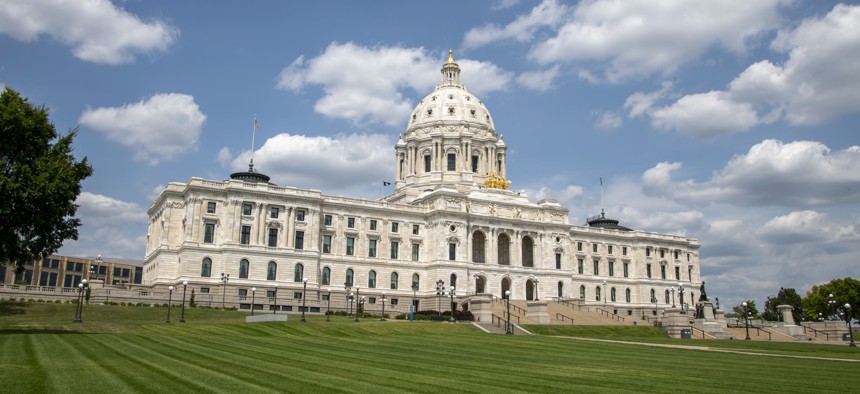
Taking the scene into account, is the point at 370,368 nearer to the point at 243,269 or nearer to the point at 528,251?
the point at 243,269

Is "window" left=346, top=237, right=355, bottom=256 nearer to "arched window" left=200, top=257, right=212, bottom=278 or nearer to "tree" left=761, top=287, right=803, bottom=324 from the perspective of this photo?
"arched window" left=200, top=257, right=212, bottom=278

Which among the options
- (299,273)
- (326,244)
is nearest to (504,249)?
(326,244)

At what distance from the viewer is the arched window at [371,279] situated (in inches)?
3637

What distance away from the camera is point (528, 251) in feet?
346

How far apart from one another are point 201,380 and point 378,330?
32470 mm

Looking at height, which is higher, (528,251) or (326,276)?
(528,251)

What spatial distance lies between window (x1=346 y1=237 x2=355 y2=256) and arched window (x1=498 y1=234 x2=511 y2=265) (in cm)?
2347

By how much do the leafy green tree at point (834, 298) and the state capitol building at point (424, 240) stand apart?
61.2ft

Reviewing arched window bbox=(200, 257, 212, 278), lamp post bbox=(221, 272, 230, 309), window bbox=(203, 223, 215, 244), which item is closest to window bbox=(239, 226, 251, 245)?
window bbox=(203, 223, 215, 244)

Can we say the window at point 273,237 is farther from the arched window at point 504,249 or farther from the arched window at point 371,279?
the arched window at point 504,249

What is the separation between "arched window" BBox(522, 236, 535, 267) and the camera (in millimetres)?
104375

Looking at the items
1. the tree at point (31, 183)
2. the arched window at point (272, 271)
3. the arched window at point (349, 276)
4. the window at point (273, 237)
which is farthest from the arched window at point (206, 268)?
the tree at point (31, 183)

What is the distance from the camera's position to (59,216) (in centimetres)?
4328

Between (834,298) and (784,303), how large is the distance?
128 feet
